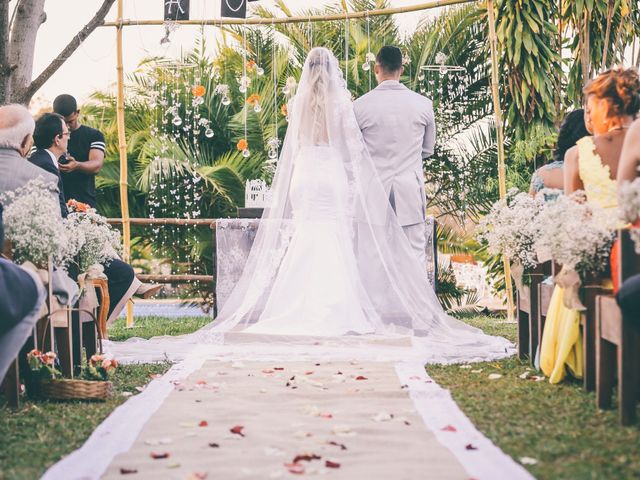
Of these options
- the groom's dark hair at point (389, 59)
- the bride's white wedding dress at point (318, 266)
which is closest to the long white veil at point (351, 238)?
the bride's white wedding dress at point (318, 266)

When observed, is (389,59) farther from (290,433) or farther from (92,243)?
(290,433)

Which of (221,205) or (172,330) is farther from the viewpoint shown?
(221,205)

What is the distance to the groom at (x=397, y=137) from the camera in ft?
22.2

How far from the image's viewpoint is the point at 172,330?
25.2 ft

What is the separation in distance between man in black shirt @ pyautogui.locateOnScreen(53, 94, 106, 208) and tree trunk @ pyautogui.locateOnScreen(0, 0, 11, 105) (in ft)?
1.45

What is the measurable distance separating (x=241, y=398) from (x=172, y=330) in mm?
3642

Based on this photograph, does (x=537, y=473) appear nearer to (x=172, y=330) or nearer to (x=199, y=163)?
(x=172, y=330)

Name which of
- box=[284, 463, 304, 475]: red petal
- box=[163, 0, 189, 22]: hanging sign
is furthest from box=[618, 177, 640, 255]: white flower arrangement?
box=[163, 0, 189, 22]: hanging sign

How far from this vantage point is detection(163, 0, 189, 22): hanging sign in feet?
26.2

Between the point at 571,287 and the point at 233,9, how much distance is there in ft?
16.3

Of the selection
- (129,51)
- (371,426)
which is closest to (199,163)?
(129,51)

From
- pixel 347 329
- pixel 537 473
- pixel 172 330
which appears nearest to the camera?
pixel 537 473

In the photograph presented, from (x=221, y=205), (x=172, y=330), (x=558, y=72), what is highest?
(x=558, y=72)

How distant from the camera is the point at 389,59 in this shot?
22.2 feet
